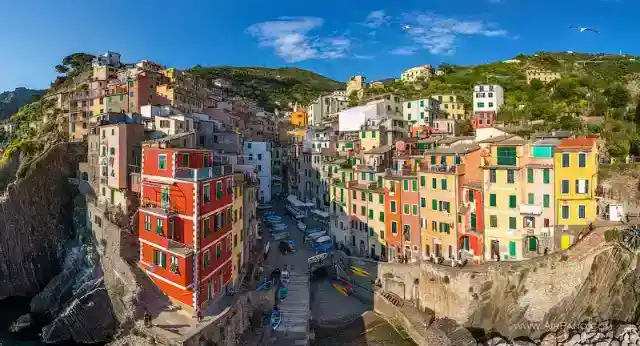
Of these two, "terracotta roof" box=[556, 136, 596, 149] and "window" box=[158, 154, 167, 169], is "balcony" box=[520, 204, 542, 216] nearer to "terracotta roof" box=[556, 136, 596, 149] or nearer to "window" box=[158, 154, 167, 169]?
"terracotta roof" box=[556, 136, 596, 149]

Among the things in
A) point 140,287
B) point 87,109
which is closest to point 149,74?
point 87,109

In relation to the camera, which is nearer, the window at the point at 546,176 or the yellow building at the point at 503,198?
the window at the point at 546,176

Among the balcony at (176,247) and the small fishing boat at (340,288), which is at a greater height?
the balcony at (176,247)

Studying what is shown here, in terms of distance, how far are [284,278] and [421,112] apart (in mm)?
42202

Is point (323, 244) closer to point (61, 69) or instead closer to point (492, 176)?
point (492, 176)

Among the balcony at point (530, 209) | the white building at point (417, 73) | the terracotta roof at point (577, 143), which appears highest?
the white building at point (417, 73)

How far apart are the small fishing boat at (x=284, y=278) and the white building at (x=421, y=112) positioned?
3984cm

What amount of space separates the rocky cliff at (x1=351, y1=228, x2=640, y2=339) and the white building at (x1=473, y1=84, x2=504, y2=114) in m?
43.5

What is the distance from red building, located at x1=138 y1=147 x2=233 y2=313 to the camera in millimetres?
26984

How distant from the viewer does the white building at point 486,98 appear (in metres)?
72.0

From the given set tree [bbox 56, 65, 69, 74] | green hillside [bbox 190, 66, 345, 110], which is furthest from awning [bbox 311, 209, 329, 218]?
green hillside [bbox 190, 66, 345, 110]

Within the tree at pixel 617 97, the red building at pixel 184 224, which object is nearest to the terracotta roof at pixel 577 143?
the red building at pixel 184 224

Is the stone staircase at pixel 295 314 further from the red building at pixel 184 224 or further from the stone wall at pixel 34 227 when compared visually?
the stone wall at pixel 34 227

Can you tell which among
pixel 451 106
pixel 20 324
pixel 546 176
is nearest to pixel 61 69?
pixel 20 324
